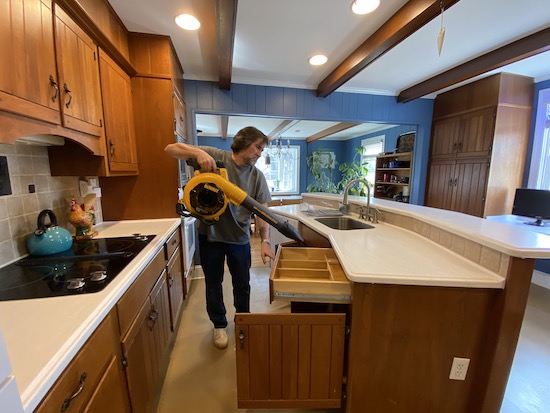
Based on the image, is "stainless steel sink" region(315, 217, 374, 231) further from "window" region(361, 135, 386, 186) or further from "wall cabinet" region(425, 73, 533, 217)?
"window" region(361, 135, 386, 186)

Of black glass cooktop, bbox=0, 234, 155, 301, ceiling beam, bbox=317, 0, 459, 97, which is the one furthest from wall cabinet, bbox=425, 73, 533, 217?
black glass cooktop, bbox=0, 234, 155, 301

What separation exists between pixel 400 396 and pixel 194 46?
2634 mm

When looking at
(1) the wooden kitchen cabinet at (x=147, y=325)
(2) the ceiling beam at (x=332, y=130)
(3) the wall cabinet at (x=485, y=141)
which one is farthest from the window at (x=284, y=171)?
(1) the wooden kitchen cabinet at (x=147, y=325)

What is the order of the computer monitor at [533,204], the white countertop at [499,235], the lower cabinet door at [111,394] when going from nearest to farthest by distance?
the lower cabinet door at [111,394] → the white countertop at [499,235] → the computer monitor at [533,204]

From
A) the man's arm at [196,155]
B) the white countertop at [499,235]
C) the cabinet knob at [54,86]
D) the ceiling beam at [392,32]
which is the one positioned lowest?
the white countertop at [499,235]

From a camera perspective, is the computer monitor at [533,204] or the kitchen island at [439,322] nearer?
the kitchen island at [439,322]

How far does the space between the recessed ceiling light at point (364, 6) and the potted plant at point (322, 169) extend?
429 centimetres

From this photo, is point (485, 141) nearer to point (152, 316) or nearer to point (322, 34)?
point (322, 34)

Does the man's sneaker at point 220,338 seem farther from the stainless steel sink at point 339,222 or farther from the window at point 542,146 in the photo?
the window at point 542,146

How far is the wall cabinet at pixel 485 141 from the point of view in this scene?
263cm

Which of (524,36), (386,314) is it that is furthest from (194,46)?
(524,36)

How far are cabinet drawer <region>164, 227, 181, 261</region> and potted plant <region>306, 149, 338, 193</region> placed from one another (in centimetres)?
414

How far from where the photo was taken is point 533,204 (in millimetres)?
2496

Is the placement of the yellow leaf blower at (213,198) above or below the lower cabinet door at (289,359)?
above
